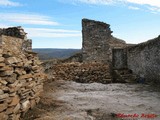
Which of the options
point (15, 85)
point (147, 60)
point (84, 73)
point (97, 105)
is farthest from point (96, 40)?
point (15, 85)

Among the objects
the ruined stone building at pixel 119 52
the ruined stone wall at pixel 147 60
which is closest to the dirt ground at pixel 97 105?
the ruined stone wall at pixel 147 60

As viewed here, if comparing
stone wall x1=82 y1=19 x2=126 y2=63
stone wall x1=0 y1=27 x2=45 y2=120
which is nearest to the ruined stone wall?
stone wall x1=0 y1=27 x2=45 y2=120

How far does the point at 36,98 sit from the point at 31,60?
4.35 ft

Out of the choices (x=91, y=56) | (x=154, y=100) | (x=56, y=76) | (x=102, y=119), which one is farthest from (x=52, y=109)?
(x=91, y=56)

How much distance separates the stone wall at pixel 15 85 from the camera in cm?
757

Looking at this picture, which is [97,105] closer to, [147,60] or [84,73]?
[147,60]

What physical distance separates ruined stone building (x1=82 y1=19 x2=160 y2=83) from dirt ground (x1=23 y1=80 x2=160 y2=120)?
265 centimetres

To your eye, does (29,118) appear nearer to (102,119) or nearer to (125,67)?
(102,119)

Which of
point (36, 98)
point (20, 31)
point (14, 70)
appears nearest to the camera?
point (14, 70)

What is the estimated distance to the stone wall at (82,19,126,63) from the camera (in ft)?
96.0

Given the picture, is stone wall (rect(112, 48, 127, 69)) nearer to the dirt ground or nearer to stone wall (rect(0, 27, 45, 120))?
the dirt ground

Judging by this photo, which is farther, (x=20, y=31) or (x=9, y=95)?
(x=20, y=31)

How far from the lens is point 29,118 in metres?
8.88

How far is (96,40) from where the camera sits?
29.5m
